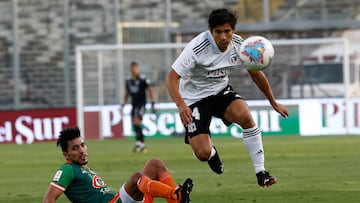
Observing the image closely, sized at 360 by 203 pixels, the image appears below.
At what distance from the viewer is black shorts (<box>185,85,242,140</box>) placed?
13.5 m

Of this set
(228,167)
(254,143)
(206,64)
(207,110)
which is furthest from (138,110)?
(206,64)

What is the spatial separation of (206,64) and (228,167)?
25.2 ft

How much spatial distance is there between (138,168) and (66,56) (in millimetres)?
17648

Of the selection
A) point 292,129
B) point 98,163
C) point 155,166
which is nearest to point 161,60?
point 292,129

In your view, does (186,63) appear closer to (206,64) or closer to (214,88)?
(206,64)

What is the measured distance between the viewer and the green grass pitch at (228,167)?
14.8 m

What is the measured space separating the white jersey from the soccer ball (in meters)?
0.36

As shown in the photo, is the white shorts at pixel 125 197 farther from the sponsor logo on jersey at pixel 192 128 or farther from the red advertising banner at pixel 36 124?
the red advertising banner at pixel 36 124

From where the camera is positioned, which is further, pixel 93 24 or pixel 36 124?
pixel 93 24

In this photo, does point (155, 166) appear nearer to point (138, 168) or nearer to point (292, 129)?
point (138, 168)

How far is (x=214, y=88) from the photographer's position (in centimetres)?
1346

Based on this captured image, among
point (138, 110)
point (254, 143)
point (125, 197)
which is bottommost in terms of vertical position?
point (138, 110)

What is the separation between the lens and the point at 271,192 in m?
15.0

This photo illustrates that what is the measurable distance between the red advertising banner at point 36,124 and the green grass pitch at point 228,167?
1299mm
